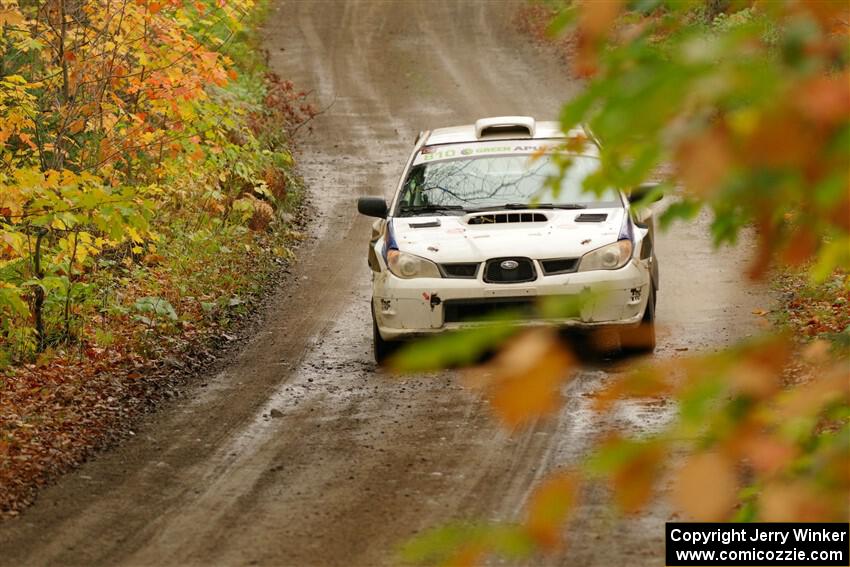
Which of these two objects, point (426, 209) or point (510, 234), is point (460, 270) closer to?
point (510, 234)

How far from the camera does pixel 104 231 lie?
35.7 feet

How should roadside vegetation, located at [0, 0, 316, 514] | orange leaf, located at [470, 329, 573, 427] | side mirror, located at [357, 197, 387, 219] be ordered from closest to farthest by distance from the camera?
orange leaf, located at [470, 329, 573, 427] → roadside vegetation, located at [0, 0, 316, 514] → side mirror, located at [357, 197, 387, 219]

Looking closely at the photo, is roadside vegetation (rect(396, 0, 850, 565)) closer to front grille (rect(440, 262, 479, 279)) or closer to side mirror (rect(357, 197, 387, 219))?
front grille (rect(440, 262, 479, 279))

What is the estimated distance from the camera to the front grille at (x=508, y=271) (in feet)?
30.8

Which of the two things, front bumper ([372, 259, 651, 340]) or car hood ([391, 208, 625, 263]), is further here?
car hood ([391, 208, 625, 263])

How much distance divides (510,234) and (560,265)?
0.50 metres

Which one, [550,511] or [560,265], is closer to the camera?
[550,511]

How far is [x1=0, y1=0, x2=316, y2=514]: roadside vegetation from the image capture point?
28.8ft

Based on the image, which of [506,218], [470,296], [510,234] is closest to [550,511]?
[470,296]

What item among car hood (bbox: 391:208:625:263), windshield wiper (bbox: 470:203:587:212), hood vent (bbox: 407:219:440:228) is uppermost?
windshield wiper (bbox: 470:203:587:212)

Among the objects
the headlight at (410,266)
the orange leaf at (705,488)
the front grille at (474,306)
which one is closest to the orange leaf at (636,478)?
the orange leaf at (705,488)

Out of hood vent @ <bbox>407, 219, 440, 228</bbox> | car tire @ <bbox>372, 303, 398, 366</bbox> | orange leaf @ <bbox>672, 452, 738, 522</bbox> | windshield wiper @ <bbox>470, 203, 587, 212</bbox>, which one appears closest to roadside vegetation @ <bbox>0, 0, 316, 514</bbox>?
car tire @ <bbox>372, 303, 398, 366</bbox>

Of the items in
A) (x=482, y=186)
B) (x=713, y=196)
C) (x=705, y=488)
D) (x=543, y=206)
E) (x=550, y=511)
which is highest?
(x=713, y=196)

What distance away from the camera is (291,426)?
8.60m
